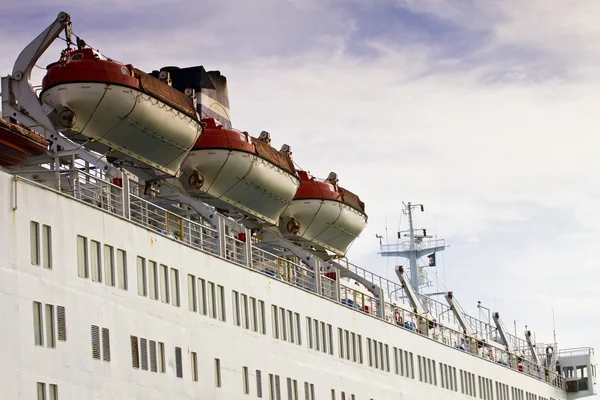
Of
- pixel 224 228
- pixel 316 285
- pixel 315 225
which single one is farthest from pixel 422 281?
pixel 224 228

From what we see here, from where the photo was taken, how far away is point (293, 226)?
57.7 m

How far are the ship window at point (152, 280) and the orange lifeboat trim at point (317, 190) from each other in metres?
18.3

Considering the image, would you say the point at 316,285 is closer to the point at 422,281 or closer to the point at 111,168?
the point at 111,168

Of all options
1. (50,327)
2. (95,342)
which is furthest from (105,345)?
(50,327)

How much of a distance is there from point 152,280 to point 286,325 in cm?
940

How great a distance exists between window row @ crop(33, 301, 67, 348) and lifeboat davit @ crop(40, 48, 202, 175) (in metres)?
8.98

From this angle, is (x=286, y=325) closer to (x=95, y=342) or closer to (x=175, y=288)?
(x=175, y=288)

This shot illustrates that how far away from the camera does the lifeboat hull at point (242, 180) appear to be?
161 feet

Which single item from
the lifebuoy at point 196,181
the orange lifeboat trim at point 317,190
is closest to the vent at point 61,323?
the lifebuoy at point 196,181

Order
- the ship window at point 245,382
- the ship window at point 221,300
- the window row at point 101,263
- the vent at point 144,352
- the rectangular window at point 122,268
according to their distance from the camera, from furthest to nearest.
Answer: the ship window at point 245,382, the ship window at point 221,300, the vent at point 144,352, the rectangular window at point 122,268, the window row at point 101,263

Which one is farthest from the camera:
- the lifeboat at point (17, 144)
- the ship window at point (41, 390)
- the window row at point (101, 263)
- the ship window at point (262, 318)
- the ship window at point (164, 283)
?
the ship window at point (262, 318)

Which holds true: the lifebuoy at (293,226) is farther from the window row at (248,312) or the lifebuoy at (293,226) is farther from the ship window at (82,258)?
the ship window at (82,258)

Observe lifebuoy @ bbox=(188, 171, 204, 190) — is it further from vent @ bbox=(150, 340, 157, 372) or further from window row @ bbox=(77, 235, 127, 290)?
vent @ bbox=(150, 340, 157, 372)

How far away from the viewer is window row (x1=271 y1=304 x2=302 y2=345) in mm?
47688
